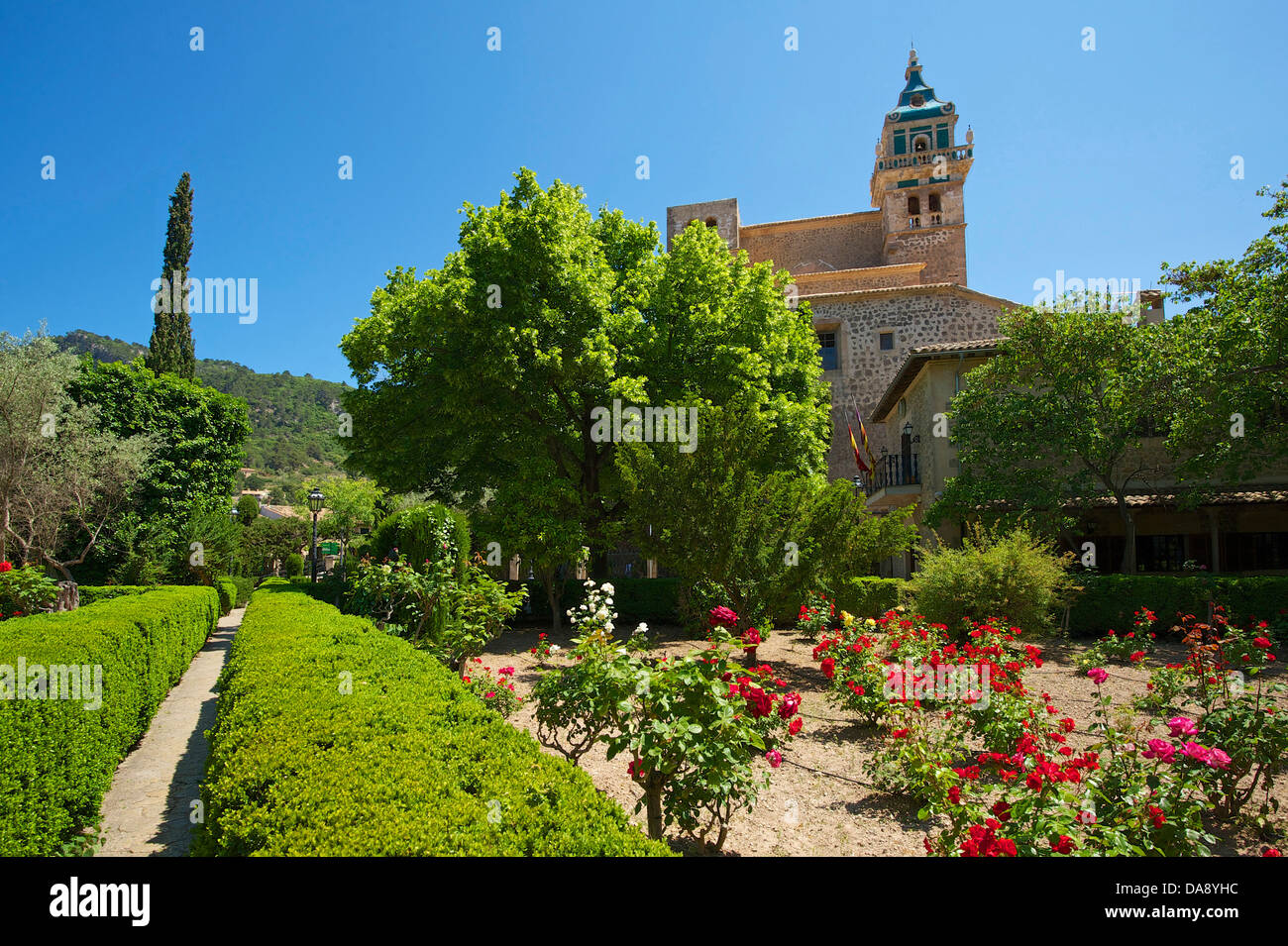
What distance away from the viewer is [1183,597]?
13391 millimetres

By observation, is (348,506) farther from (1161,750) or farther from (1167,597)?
(1161,750)

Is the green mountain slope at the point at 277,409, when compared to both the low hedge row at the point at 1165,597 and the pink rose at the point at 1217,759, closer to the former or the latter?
the low hedge row at the point at 1165,597

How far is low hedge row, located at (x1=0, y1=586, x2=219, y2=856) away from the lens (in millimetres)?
4055

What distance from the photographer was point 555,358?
1367 cm

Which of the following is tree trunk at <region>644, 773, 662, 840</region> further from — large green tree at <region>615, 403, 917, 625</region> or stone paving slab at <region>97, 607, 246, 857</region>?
large green tree at <region>615, 403, 917, 625</region>

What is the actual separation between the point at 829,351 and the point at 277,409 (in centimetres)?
10557

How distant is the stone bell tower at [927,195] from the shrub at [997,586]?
2938cm

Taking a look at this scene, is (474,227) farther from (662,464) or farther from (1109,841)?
(1109,841)

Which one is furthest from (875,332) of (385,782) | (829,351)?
(385,782)

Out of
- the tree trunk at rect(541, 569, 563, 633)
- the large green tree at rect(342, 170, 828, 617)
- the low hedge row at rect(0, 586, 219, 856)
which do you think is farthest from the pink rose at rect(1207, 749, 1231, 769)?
the tree trunk at rect(541, 569, 563, 633)

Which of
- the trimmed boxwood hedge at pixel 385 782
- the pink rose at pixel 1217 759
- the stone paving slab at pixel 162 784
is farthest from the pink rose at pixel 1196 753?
the stone paving slab at pixel 162 784

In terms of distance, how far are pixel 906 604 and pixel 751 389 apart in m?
5.68

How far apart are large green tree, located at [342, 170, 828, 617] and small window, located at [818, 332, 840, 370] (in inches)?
435

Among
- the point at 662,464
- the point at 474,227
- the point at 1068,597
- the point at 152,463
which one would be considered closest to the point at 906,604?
the point at 1068,597
